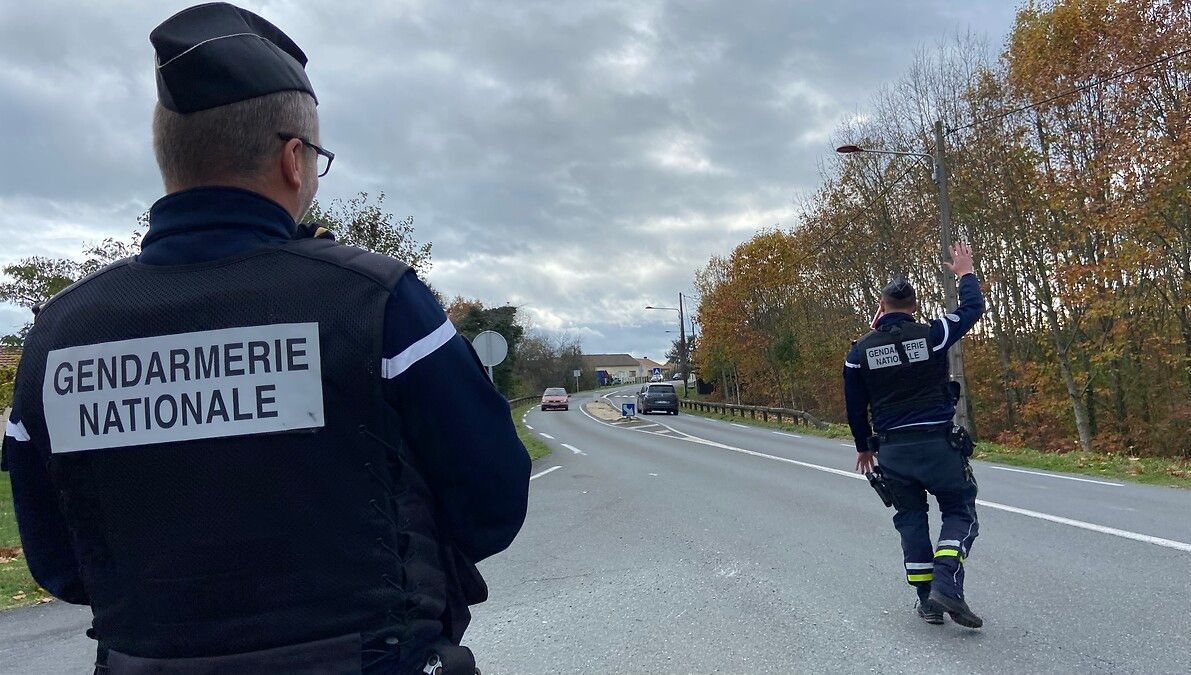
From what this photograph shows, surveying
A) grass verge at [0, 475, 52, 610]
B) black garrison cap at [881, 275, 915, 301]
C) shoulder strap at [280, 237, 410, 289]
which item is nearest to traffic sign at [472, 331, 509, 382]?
grass verge at [0, 475, 52, 610]

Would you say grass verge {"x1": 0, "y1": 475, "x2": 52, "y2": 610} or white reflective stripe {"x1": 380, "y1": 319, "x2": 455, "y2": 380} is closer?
white reflective stripe {"x1": 380, "y1": 319, "x2": 455, "y2": 380}

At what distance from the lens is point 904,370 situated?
186 inches

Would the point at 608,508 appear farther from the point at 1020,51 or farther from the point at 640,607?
the point at 1020,51

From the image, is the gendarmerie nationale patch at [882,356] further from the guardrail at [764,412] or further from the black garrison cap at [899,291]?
the guardrail at [764,412]

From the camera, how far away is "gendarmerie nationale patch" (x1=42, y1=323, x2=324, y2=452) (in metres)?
1.49

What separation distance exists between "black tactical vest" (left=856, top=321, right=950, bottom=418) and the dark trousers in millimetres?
185

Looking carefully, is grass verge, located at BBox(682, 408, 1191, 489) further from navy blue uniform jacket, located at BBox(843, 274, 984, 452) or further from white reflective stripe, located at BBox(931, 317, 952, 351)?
white reflective stripe, located at BBox(931, 317, 952, 351)

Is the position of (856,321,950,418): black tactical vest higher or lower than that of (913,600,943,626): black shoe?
higher

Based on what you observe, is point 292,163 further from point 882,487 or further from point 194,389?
point 882,487

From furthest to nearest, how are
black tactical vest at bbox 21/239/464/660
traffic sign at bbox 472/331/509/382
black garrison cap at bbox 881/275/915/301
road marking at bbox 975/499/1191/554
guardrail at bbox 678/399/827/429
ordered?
1. guardrail at bbox 678/399/827/429
2. traffic sign at bbox 472/331/509/382
3. road marking at bbox 975/499/1191/554
4. black garrison cap at bbox 881/275/915/301
5. black tactical vest at bbox 21/239/464/660

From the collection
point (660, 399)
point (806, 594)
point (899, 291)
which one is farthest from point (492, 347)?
point (660, 399)

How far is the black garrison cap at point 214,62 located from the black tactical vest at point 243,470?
31 centimetres

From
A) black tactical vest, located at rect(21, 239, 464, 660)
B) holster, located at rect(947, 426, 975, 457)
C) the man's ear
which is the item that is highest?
the man's ear

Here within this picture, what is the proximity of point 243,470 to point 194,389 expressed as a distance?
0.18 m
